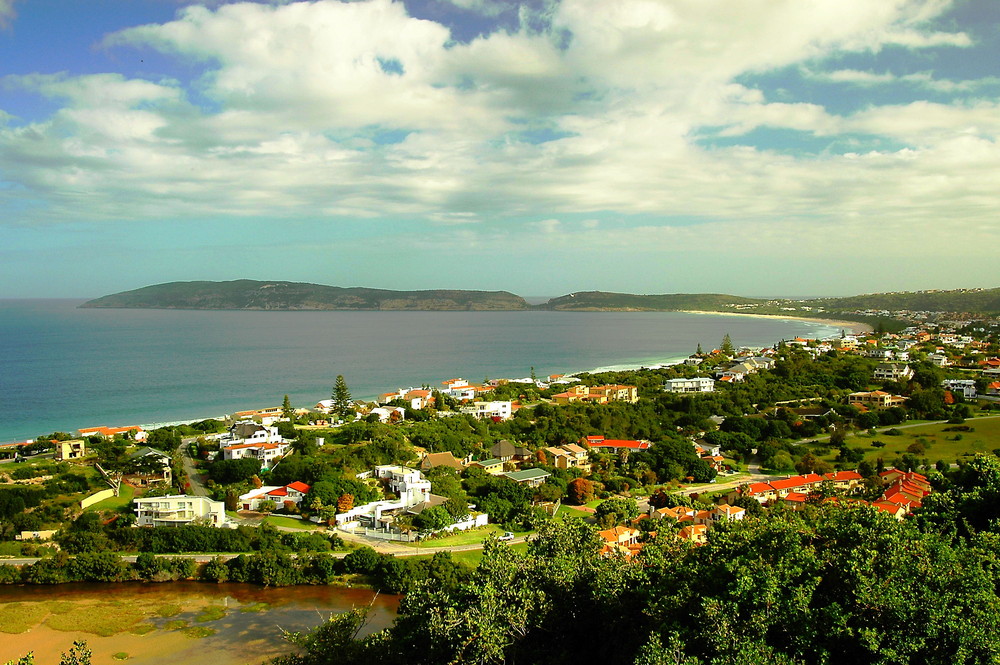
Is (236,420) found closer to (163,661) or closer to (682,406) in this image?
(163,661)

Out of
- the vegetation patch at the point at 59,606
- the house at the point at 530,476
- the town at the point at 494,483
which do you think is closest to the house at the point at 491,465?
the town at the point at 494,483

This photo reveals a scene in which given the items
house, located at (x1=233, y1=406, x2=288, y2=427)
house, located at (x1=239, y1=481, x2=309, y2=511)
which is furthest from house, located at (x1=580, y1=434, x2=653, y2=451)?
house, located at (x1=233, y1=406, x2=288, y2=427)

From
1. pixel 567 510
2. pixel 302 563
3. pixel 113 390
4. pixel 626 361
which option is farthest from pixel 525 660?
pixel 626 361

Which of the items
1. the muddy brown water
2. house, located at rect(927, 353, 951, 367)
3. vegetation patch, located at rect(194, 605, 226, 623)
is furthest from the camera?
house, located at rect(927, 353, 951, 367)

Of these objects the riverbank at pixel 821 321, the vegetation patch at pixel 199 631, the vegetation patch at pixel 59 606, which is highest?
the riverbank at pixel 821 321

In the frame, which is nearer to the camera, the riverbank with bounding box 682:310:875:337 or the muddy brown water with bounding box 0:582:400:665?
the muddy brown water with bounding box 0:582:400:665

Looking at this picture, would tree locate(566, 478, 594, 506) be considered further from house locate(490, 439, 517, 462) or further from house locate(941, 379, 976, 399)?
house locate(941, 379, 976, 399)

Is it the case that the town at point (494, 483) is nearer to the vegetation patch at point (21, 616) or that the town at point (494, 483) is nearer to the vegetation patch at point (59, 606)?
the vegetation patch at point (59, 606)
